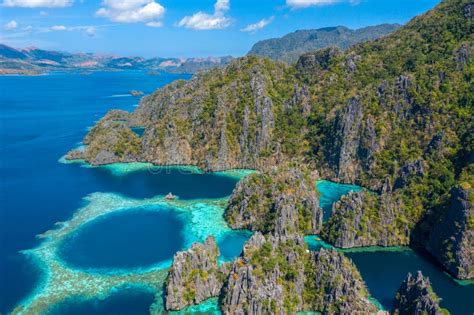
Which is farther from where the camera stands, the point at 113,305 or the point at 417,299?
the point at 113,305

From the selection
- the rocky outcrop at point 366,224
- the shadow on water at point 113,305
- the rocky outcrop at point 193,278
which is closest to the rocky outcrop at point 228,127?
the rocky outcrop at point 366,224

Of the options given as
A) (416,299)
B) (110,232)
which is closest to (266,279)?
(416,299)

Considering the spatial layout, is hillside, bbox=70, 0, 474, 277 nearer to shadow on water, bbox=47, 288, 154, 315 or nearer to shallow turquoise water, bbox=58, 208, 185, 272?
shallow turquoise water, bbox=58, 208, 185, 272

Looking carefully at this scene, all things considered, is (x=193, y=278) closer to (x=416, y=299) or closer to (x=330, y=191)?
(x=416, y=299)

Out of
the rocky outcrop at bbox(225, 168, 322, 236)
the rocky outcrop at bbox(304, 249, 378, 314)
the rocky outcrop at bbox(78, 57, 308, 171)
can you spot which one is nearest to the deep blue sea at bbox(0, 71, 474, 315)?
the rocky outcrop at bbox(225, 168, 322, 236)

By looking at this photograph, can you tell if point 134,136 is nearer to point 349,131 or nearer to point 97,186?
point 97,186

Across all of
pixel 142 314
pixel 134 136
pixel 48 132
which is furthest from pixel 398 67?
pixel 48 132
